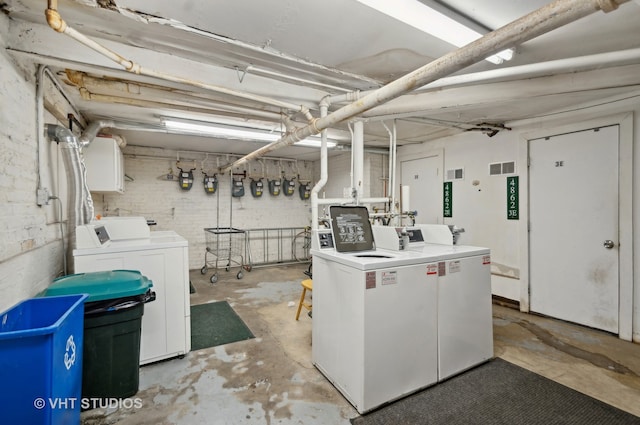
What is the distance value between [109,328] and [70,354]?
479 mm

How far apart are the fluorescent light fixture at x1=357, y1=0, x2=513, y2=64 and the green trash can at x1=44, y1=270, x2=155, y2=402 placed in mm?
2389

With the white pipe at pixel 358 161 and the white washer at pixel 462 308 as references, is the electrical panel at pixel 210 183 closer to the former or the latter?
the white pipe at pixel 358 161

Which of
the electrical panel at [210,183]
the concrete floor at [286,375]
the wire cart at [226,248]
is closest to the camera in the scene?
the concrete floor at [286,375]

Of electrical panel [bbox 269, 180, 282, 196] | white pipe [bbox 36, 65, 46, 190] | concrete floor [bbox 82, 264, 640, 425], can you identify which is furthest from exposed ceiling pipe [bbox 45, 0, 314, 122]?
electrical panel [bbox 269, 180, 282, 196]

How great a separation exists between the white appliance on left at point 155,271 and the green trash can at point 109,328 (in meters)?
0.31

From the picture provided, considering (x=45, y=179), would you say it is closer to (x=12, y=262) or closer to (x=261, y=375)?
(x=12, y=262)

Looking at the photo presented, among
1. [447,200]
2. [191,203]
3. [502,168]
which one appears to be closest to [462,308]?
[502,168]

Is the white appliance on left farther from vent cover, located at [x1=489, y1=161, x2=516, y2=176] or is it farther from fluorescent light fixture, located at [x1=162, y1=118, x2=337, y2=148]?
vent cover, located at [x1=489, y1=161, x2=516, y2=176]

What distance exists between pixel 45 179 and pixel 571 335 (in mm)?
5397

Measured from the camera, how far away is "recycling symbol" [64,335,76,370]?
148cm

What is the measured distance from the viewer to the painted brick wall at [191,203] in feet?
19.1

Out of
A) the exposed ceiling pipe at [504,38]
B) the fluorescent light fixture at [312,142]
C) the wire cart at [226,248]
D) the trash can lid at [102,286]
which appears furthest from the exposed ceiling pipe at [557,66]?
the wire cart at [226,248]

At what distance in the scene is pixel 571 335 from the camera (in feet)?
10.8

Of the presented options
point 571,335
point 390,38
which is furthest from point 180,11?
point 571,335
